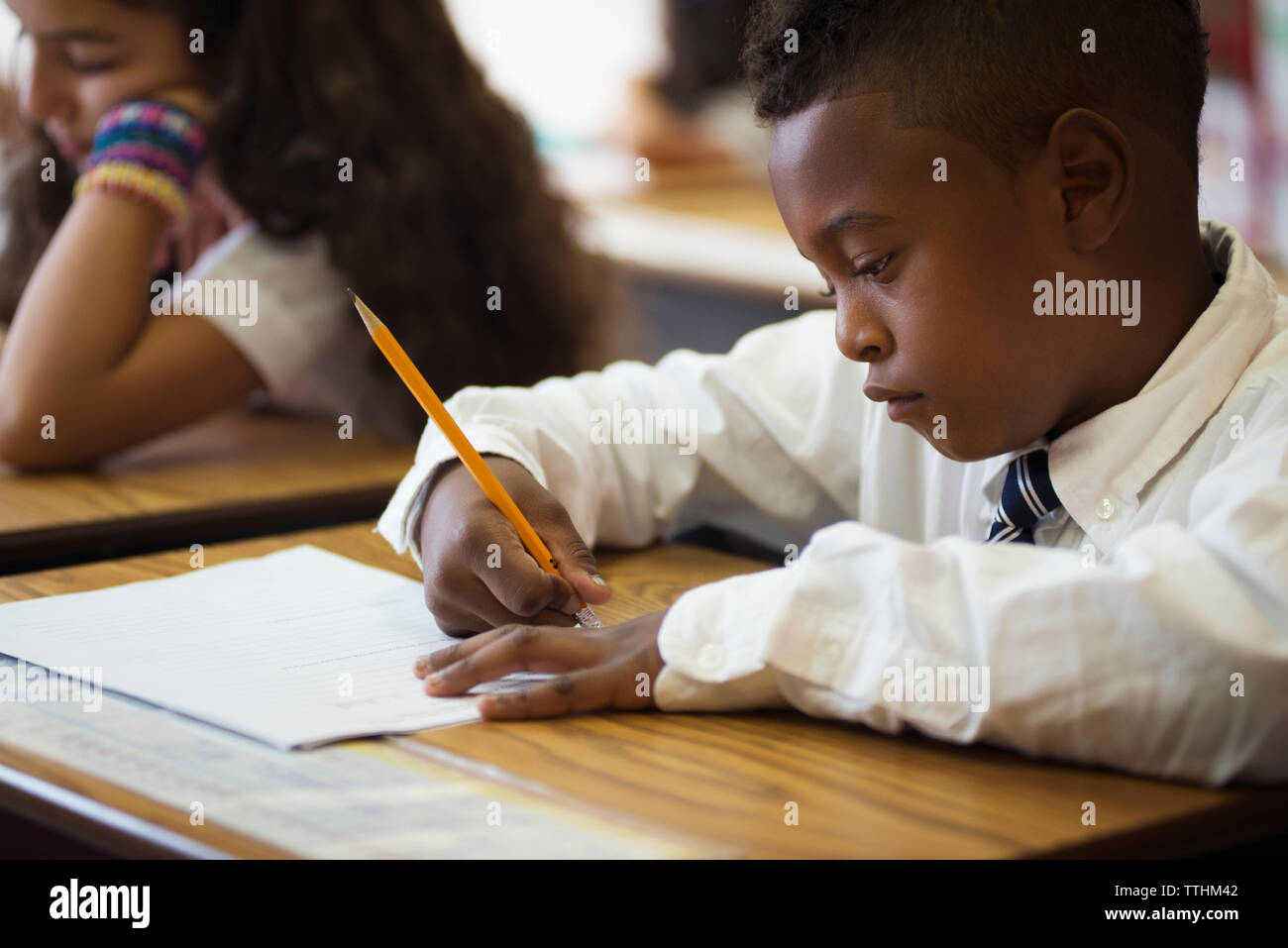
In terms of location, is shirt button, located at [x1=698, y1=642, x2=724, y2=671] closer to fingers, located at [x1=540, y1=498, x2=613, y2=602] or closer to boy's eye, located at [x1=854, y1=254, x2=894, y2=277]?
fingers, located at [x1=540, y1=498, x2=613, y2=602]

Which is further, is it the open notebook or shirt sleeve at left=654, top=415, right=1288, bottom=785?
the open notebook

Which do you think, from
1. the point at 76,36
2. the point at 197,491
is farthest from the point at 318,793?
the point at 76,36

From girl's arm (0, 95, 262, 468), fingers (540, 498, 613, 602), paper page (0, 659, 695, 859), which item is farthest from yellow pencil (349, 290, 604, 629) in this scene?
girl's arm (0, 95, 262, 468)

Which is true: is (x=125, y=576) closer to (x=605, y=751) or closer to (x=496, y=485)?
(x=496, y=485)

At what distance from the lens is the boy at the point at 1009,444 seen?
0.80 m

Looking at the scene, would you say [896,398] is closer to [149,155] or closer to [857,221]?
[857,221]

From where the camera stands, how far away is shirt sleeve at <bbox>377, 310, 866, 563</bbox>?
1.32 m

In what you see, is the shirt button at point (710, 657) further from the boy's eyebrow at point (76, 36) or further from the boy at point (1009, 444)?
the boy's eyebrow at point (76, 36)

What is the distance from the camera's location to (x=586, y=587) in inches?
41.9

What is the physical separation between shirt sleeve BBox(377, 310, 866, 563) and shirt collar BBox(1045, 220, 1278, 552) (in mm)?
321

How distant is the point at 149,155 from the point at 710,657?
1133 mm

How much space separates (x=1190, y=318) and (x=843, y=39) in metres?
0.31

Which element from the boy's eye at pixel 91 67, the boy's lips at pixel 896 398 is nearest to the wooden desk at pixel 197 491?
the boy's eye at pixel 91 67

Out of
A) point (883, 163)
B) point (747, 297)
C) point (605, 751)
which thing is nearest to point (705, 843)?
point (605, 751)
